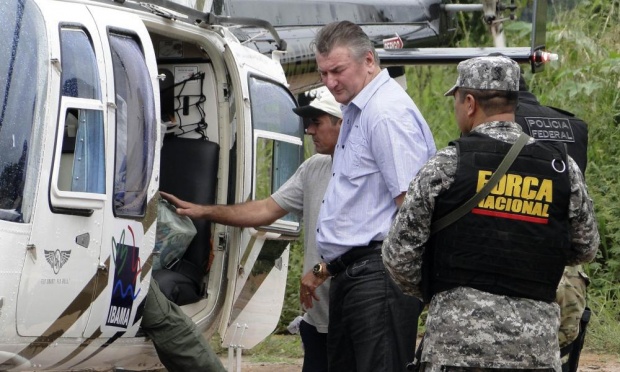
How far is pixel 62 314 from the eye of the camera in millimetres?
5402

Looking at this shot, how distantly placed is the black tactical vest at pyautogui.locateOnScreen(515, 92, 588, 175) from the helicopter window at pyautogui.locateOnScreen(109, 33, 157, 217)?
1787mm

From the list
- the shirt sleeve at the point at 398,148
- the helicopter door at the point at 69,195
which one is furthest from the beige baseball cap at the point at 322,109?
the helicopter door at the point at 69,195

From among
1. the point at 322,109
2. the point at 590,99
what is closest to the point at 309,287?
the point at 322,109

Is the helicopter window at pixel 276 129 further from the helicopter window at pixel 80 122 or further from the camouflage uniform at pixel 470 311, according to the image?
the camouflage uniform at pixel 470 311

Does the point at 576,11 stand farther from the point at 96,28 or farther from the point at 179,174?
the point at 96,28

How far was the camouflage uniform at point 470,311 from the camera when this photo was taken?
4.32 metres

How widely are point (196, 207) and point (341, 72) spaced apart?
1286 millimetres

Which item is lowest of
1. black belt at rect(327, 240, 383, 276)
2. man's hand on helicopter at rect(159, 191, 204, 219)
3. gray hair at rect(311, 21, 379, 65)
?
black belt at rect(327, 240, 383, 276)

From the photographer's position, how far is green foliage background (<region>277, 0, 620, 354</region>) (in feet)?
35.3

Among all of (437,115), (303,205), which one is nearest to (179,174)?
(303,205)

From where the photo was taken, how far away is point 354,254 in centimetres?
543

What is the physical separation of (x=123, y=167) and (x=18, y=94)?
713mm

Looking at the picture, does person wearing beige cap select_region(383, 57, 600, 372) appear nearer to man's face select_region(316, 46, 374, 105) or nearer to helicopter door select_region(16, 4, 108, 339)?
man's face select_region(316, 46, 374, 105)

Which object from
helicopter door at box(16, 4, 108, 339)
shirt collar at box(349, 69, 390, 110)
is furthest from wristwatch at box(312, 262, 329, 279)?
helicopter door at box(16, 4, 108, 339)
